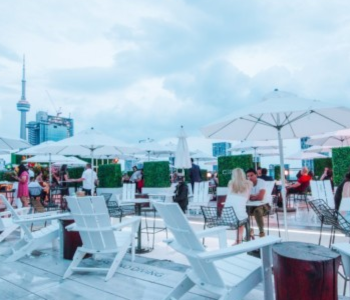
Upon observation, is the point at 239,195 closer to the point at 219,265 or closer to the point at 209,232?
the point at 209,232

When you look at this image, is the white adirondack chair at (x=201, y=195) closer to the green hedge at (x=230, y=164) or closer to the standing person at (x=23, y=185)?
the green hedge at (x=230, y=164)

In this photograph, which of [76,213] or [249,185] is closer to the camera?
[76,213]

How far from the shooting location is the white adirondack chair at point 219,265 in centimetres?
232

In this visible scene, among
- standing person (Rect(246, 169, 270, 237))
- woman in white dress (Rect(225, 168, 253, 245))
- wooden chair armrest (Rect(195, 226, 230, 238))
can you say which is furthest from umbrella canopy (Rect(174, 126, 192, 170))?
wooden chair armrest (Rect(195, 226, 230, 238))

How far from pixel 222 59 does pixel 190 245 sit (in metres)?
15.4

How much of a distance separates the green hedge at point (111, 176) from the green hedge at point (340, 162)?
811cm

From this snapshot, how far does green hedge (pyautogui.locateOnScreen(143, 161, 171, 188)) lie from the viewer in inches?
483

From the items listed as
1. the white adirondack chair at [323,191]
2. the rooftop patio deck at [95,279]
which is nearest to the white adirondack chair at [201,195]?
the white adirondack chair at [323,191]

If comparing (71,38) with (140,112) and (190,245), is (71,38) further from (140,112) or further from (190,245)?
(140,112)

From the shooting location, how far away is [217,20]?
422 inches

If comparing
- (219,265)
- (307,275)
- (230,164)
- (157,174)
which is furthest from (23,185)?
(307,275)

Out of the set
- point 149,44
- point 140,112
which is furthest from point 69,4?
point 140,112

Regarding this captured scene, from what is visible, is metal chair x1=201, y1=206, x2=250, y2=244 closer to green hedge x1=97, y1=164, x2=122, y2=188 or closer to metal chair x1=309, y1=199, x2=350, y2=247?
metal chair x1=309, y1=199, x2=350, y2=247

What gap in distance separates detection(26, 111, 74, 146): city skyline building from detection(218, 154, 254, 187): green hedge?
13362 centimetres
